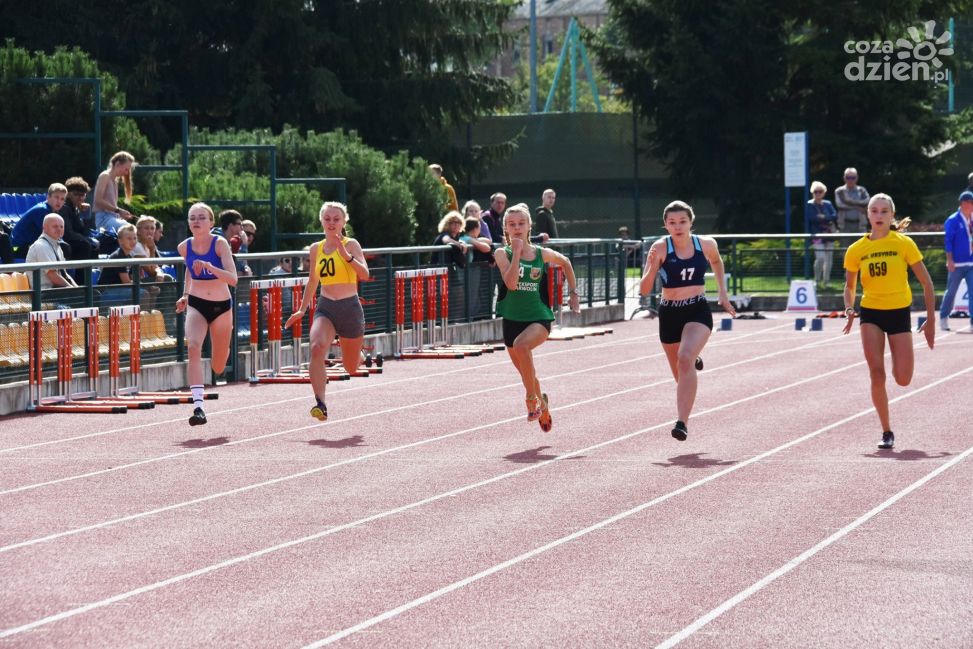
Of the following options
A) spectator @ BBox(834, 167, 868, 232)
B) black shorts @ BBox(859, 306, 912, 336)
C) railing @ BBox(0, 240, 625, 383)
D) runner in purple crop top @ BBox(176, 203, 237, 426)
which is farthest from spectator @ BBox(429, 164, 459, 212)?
black shorts @ BBox(859, 306, 912, 336)

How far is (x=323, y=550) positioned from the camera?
9.41 meters

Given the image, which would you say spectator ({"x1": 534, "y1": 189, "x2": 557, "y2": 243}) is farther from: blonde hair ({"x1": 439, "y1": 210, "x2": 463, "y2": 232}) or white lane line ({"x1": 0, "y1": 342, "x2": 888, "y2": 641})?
white lane line ({"x1": 0, "y1": 342, "x2": 888, "y2": 641})

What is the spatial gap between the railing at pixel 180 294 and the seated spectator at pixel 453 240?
0.36 ft

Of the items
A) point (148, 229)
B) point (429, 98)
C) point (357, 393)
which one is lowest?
point (357, 393)

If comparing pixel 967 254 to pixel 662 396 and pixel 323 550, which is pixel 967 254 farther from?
pixel 323 550

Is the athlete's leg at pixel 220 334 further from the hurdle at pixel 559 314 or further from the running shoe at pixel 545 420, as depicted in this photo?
the hurdle at pixel 559 314

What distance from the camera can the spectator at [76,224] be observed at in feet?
64.8

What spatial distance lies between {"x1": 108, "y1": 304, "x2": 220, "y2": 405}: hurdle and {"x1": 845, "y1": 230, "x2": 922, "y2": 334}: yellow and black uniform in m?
6.58

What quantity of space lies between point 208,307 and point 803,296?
17.5m

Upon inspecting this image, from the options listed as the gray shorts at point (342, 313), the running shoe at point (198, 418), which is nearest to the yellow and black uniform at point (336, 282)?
the gray shorts at point (342, 313)

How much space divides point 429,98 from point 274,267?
21881 mm

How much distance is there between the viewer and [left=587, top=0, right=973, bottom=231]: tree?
4381 cm

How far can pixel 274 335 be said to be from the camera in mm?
19922

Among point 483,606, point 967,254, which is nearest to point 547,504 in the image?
point 483,606
